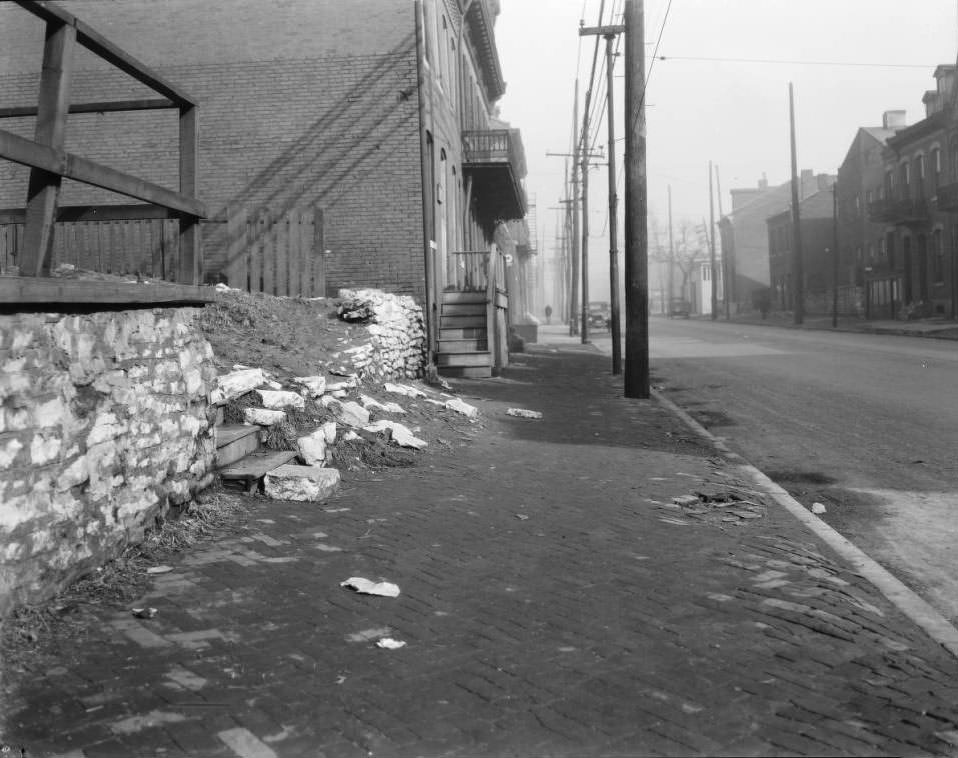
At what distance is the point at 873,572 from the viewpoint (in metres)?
4.95

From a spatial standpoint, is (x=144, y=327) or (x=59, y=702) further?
(x=144, y=327)

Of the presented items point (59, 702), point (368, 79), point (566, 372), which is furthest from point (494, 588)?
point (566, 372)

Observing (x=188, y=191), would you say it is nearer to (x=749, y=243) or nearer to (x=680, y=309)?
(x=749, y=243)

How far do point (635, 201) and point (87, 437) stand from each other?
35.2ft

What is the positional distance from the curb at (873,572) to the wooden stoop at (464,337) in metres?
8.43

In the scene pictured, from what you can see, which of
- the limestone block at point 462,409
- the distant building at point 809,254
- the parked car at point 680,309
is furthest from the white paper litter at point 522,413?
the parked car at point 680,309

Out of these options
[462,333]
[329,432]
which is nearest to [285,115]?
[462,333]

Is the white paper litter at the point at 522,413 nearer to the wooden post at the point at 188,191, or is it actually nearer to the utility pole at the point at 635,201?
the utility pole at the point at 635,201

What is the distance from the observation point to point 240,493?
6168mm

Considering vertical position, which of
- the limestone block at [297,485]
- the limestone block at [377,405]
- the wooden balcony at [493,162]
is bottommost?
the limestone block at [297,485]

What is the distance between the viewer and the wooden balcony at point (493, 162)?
2248 centimetres

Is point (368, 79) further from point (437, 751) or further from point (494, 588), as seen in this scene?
point (437, 751)

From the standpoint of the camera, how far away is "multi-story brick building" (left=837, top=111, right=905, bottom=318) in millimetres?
50125

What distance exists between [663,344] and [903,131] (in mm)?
23920
